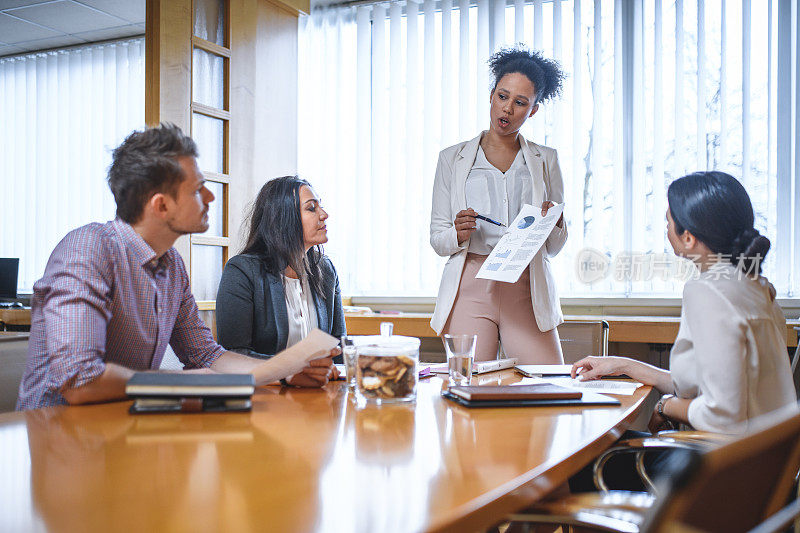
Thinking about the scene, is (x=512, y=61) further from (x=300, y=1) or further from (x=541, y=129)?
(x=300, y=1)

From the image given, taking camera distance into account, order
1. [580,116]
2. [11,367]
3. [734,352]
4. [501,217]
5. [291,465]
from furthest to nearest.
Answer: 1. [580,116]
2. [501,217]
3. [11,367]
4. [734,352]
5. [291,465]

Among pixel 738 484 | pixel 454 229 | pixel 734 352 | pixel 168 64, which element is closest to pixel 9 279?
pixel 168 64

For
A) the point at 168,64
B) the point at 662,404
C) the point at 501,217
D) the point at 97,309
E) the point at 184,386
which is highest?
the point at 168,64

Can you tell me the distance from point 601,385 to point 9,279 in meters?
4.78

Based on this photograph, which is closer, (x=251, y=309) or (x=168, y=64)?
(x=251, y=309)

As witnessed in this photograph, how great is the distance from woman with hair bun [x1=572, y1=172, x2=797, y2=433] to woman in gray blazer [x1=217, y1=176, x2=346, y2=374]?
3.43ft

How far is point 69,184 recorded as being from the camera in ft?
18.0

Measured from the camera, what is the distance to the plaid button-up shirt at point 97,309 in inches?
52.2

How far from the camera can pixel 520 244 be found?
229 cm

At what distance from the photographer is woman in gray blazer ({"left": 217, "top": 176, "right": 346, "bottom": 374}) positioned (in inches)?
83.2

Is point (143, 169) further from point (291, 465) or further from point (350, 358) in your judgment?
point (291, 465)

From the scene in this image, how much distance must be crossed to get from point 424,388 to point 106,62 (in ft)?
15.4

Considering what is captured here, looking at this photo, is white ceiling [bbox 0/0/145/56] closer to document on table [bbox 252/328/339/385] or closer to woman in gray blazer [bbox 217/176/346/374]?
woman in gray blazer [bbox 217/176/346/374]

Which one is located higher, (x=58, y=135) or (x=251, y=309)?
(x=58, y=135)
